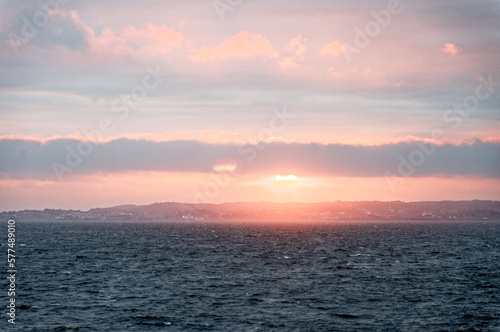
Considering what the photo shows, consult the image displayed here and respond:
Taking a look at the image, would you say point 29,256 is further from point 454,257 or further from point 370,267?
point 454,257

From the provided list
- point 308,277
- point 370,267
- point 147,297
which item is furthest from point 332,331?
point 370,267

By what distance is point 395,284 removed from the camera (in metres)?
69.6

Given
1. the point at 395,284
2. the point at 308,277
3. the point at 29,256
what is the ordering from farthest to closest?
1. the point at 29,256
2. the point at 308,277
3. the point at 395,284

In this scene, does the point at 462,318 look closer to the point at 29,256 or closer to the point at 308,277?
the point at 308,277

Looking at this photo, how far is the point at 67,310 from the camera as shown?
177 feet

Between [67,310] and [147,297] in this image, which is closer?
[67,310]

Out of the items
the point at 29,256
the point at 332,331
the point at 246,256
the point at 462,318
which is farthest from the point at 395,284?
the point at 29,256

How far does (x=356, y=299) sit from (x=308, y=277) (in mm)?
16242

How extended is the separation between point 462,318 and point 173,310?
29.2 metres

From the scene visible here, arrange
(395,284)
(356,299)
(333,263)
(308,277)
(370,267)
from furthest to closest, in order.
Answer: (333,263) < (370,267) < (308,277) < (395,284) < (356,299)

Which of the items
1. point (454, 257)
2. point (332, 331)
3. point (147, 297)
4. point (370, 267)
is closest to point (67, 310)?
point (147, 297)

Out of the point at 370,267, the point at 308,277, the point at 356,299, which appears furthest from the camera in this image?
the point at 370,267

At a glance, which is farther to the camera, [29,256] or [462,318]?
[29,256]

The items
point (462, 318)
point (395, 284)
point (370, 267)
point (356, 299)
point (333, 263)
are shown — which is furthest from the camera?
point (333, 263)
